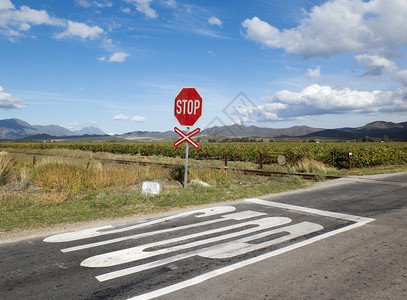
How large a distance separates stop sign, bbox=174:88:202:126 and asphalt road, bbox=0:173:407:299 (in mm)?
4293

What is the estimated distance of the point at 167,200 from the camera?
8.58 m

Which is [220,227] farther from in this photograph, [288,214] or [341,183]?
[341,183]

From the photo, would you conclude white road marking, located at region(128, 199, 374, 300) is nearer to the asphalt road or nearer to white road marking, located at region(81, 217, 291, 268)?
the asphalt road

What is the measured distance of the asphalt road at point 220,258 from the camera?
3373 mm

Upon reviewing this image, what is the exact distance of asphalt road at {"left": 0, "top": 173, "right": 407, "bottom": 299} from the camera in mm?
3373

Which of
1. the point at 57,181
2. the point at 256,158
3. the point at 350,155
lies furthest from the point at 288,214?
the point at 256,158

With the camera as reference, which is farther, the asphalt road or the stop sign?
the stop sign

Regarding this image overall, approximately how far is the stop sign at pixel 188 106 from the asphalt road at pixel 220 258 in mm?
4293

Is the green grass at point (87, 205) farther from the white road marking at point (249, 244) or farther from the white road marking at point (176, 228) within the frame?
the white road marking at point (249, 244)

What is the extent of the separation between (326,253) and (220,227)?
210 centimetres

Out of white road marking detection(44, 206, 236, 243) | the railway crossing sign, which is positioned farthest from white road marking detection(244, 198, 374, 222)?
the railway crossing sign

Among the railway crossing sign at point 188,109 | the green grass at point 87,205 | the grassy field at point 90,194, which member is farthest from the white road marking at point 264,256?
the railway crossing sign at point 188,109

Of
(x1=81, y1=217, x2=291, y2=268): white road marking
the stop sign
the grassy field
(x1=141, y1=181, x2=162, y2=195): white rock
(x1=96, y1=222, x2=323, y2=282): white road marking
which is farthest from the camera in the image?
the stop sign

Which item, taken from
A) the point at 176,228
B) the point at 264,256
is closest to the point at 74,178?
the point at 176,228
